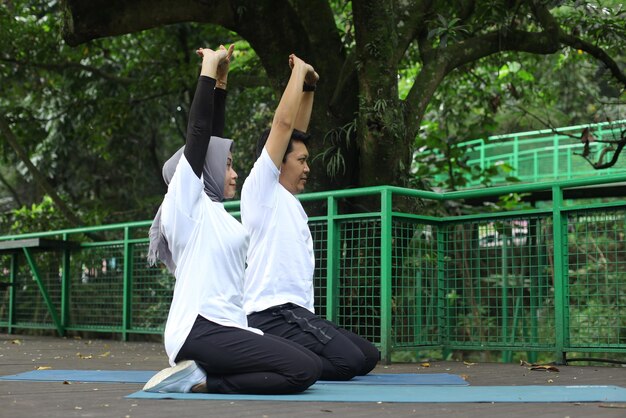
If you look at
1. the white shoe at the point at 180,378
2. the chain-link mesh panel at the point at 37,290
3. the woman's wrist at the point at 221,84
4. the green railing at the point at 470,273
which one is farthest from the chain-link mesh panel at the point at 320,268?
the chain-link mesh panel at the point at 37,290

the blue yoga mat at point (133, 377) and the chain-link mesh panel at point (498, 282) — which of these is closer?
the blue yoga mat at point (133, 377)

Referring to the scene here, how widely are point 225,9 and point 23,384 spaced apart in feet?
17.6

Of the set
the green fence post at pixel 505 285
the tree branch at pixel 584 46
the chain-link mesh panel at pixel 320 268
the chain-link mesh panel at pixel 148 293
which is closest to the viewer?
the green fence post at pixel 505 285

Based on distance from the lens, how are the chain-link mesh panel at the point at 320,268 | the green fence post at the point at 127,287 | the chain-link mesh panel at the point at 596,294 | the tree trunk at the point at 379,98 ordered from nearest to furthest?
1. the chain-link mesh panel at the point at 596,294
2. the chain-link mesh panel at the point at 320,268
3. the tree trunk at the point at 379,98
4. the green fence post at the point at 127,287

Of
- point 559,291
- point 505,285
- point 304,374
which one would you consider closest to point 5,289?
point 505,285

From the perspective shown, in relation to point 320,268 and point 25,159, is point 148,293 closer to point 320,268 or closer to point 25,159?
point 320,268

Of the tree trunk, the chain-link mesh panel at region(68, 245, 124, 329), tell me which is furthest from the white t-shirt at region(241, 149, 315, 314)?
the chain-link mesh panel at region(68, 245, 124, 329)

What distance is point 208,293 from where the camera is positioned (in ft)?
15.9

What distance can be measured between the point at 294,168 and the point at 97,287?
6887 millimetres

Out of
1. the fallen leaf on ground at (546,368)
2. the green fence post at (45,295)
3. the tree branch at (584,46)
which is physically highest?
the tree branch at (584,46)

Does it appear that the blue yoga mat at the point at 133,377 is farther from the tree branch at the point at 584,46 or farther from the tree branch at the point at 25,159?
the tree branch at the point at 25,159

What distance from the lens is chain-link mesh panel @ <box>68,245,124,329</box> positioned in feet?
39.4

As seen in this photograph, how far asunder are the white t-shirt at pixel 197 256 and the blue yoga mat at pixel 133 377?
4.05 ft

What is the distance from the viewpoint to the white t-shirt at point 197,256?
4.80 m
